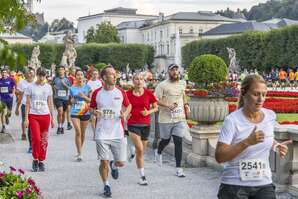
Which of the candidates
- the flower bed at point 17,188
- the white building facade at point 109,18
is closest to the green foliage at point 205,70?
the flower bed at point 17,188

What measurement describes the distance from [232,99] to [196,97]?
12.8 m

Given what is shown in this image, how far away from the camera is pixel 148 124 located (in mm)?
8602

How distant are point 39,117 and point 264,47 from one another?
51.7 meters

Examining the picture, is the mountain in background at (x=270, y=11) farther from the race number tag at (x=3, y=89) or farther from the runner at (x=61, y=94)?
the race number tag at (x=3, y=89)

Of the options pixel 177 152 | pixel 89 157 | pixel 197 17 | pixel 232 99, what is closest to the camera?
pixel 177 152

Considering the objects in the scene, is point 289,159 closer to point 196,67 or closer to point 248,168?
point 248,168

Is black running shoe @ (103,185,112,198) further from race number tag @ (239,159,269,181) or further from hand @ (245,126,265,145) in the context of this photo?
hand @ (245,126,265,145)

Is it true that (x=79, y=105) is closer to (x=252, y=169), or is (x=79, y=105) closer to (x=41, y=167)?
(x=41, y=167)

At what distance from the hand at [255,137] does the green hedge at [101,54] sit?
8194 centimetres

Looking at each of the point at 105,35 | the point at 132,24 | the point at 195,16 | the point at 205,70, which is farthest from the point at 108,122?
the point at 132,24

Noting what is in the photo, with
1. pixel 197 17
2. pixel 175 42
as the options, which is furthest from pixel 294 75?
pixel 197 17

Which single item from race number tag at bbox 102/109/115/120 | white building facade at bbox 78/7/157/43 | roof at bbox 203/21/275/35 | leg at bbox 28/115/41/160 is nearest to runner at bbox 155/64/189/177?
race number tag at bbox 102/109/115/120

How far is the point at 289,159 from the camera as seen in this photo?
7023 mm

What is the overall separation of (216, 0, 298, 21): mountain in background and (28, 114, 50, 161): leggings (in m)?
126
